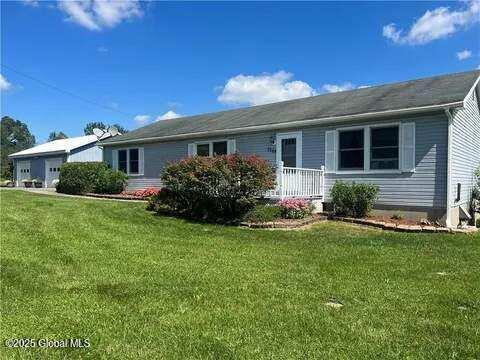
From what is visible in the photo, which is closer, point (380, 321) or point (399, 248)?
point (380, 321)

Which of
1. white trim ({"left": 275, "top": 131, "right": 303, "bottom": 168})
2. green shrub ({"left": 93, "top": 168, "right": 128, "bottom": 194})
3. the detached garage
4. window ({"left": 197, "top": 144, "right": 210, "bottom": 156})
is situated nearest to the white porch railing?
white trim ({"left": 275, "top": 131, "right": 303, "bottom": 168})

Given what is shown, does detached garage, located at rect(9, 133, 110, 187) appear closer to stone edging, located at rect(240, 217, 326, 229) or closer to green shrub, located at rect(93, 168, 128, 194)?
green shrub, located at rect(93, 168, 128, 194)

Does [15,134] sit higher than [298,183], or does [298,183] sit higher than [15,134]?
[15,134]

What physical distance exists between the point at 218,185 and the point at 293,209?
85.2 inches

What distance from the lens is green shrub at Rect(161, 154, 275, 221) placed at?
1173 cm

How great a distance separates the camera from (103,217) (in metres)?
11.2

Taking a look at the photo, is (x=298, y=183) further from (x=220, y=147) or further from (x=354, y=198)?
(x=220, y=147)

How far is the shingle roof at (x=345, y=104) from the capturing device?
12.1 m

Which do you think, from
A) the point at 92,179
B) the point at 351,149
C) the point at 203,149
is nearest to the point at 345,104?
the point at 351,149

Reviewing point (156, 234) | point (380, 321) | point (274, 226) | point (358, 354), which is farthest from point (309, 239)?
point (358, 354)

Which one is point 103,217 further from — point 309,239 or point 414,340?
point 414,340

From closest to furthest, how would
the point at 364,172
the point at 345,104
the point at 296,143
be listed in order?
the point at 364,172 → the point at 345,104 → the point at 296,143

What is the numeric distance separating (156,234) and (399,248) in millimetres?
4947

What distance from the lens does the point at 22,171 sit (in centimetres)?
3569
